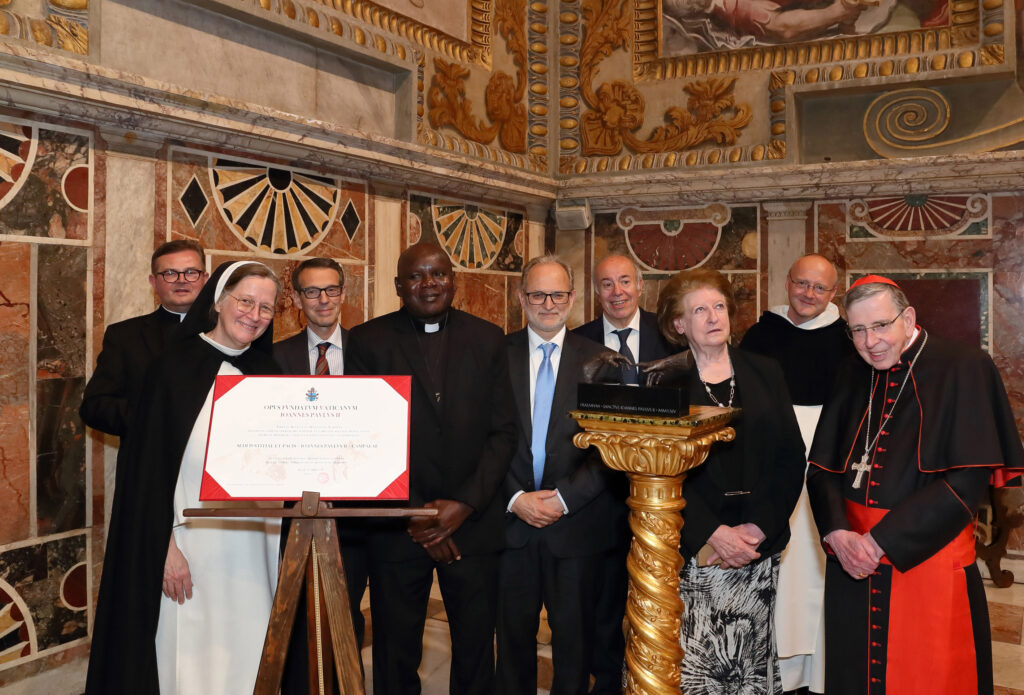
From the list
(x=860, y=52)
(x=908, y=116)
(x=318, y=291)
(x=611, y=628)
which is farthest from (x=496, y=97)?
(x=611, y=628)

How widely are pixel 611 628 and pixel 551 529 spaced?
608mm

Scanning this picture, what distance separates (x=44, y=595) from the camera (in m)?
3.59

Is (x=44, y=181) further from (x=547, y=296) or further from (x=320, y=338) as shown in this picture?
(x=547, y=296)

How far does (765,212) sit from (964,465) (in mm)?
3863

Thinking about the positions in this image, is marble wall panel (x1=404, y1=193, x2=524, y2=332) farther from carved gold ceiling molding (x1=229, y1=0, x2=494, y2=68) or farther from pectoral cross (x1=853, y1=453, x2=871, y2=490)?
pectoral cross (x1=853, y1=453, x2=871, y2=490)

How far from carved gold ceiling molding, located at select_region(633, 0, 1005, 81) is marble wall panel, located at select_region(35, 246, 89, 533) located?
4.36 meters

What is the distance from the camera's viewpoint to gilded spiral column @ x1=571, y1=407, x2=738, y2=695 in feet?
7.52

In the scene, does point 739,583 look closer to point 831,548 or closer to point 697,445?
point 831,548

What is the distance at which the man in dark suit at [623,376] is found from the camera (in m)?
3.15

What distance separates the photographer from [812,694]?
3514 millimetres

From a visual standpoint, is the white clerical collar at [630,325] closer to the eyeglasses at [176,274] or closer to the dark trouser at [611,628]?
the dark trouser at [611,628]

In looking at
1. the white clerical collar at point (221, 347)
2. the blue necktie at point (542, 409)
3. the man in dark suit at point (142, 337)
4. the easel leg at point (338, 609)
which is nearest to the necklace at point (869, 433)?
the blue necktie at point (542, 409)

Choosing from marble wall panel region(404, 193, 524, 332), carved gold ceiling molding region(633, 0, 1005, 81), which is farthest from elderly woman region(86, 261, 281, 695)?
carved gold ceiling molding region(633, 0, 1005, 81)

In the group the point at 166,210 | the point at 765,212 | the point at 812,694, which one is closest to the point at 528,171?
the point at 765,212
